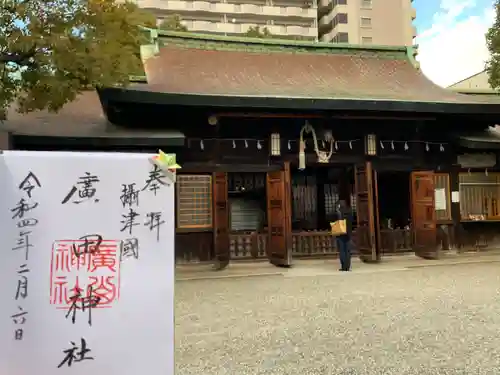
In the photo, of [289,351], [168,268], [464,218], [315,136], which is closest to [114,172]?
[168,268]

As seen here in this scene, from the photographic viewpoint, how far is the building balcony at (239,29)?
1769 inches

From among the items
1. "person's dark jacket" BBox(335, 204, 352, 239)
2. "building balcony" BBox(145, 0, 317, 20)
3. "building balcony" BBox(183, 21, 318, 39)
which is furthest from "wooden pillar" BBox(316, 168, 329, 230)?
"building balcony" BBox(145, 0, 317, 20)

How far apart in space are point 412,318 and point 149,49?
9.82 metres

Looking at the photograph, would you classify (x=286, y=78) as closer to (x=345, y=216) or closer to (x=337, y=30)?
(x=345, y=216)

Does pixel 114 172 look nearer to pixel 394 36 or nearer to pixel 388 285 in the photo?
pixel 388 285

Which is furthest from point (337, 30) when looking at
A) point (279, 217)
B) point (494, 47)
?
point (279, 217)

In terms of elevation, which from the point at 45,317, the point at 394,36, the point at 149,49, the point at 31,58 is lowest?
the point at 45,317

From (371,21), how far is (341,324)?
4536 cm

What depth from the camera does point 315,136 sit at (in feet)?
37.8

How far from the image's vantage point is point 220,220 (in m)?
11.0

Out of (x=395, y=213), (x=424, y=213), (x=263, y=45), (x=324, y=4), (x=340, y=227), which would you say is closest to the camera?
(x=340, y=227)

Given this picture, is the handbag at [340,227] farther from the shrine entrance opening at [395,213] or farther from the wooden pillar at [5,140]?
the wooden pillar at [5,140]

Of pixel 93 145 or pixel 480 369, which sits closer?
pixel 480 369

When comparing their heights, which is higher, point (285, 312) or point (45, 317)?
point (45, 317)
